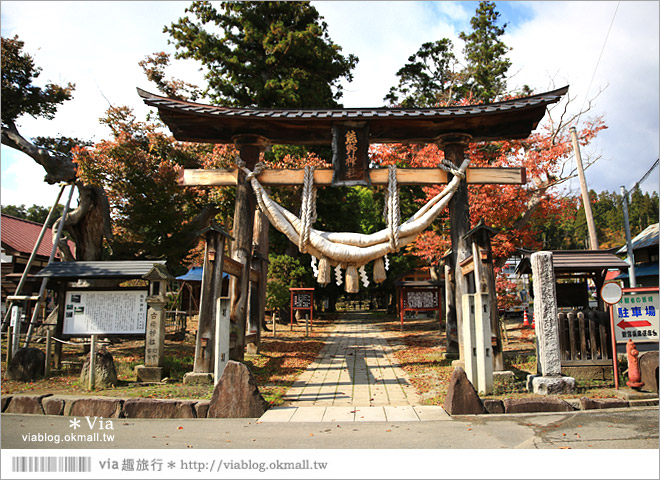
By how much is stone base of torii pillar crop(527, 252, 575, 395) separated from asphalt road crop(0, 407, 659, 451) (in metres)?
0.81

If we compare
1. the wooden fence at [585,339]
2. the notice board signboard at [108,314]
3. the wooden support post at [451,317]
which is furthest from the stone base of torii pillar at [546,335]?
the notice board signboard at [108,314]

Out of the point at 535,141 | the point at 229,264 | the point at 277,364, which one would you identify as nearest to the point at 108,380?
the point at 229,264

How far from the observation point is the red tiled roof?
67.5 feet

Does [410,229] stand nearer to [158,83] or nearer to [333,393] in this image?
[333,393]

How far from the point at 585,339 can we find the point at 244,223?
720 centimetres

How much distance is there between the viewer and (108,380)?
7488 millimetres

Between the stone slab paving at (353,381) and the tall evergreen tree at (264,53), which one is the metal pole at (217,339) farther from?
the tall evergreen tree at (264,53)

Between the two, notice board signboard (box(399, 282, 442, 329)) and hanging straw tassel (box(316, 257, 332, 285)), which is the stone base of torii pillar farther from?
notice board signboard (box(399, 282, 442, 329))

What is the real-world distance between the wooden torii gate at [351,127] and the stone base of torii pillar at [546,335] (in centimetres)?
154

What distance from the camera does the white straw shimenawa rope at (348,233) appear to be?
8000 millimetres

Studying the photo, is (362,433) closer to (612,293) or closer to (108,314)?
(612,293)

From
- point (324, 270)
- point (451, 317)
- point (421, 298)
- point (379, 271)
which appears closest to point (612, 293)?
point (451, 317)

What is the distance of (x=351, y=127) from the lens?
8844 mm

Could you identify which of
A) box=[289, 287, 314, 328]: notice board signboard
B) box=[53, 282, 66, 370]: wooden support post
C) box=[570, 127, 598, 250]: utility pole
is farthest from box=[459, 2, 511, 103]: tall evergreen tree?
box=[53, 282, 66, 370]: wooden support post
